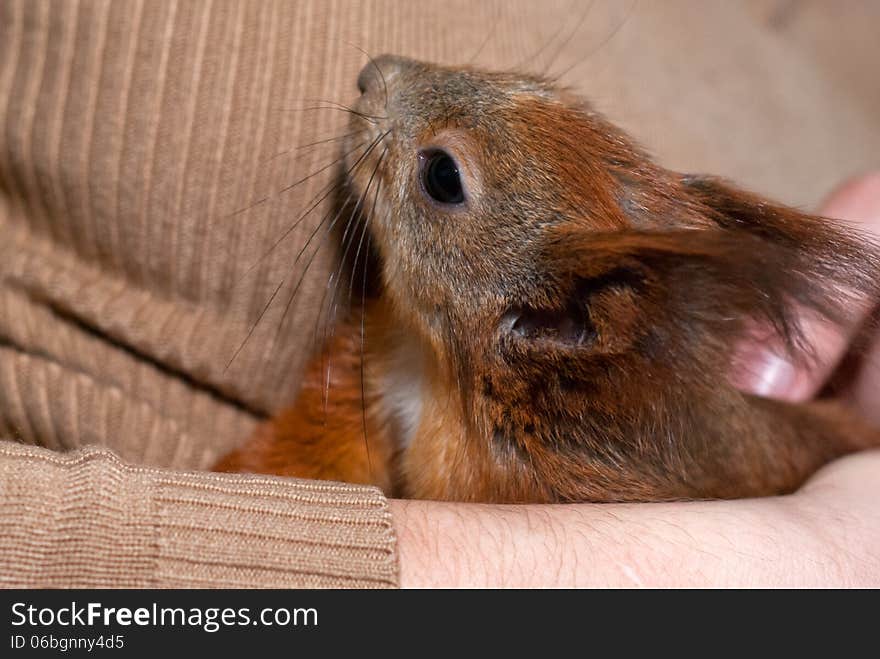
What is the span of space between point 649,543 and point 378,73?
0.89m

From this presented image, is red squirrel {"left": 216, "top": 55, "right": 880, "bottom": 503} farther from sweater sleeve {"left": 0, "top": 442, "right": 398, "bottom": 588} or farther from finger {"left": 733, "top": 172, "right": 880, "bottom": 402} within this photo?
sweater sleeve {"left": 0, "top": 442, "right": 398, "bottom": 588}

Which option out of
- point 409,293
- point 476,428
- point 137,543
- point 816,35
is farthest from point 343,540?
point 816,35

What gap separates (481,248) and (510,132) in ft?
0.63

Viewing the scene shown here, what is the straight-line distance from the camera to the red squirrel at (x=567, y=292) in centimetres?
116

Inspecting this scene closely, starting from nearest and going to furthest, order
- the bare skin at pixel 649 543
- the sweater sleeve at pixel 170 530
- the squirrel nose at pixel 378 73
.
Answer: the sweater sleeve at pixel 170 530 → the bare skin at pixel 649 543 → the squirrel nose at pixel 378 73

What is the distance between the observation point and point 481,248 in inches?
52.6

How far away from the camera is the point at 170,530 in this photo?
2.95 feet

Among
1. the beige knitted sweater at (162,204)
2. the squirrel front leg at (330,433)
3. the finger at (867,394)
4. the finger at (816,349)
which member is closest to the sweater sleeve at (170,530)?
the beige knitted sweater at (162,204)

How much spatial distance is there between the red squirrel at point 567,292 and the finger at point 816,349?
0.05 m

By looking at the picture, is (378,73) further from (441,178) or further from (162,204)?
(162,204)

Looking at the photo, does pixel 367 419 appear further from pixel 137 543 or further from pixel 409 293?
pixel 137 543

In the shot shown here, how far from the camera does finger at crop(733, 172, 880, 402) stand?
1234mm

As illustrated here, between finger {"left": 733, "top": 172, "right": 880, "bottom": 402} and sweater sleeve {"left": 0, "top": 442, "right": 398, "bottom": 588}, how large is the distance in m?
0.68

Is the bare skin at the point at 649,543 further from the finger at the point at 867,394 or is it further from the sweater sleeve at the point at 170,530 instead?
the finger at the point at 867,394
